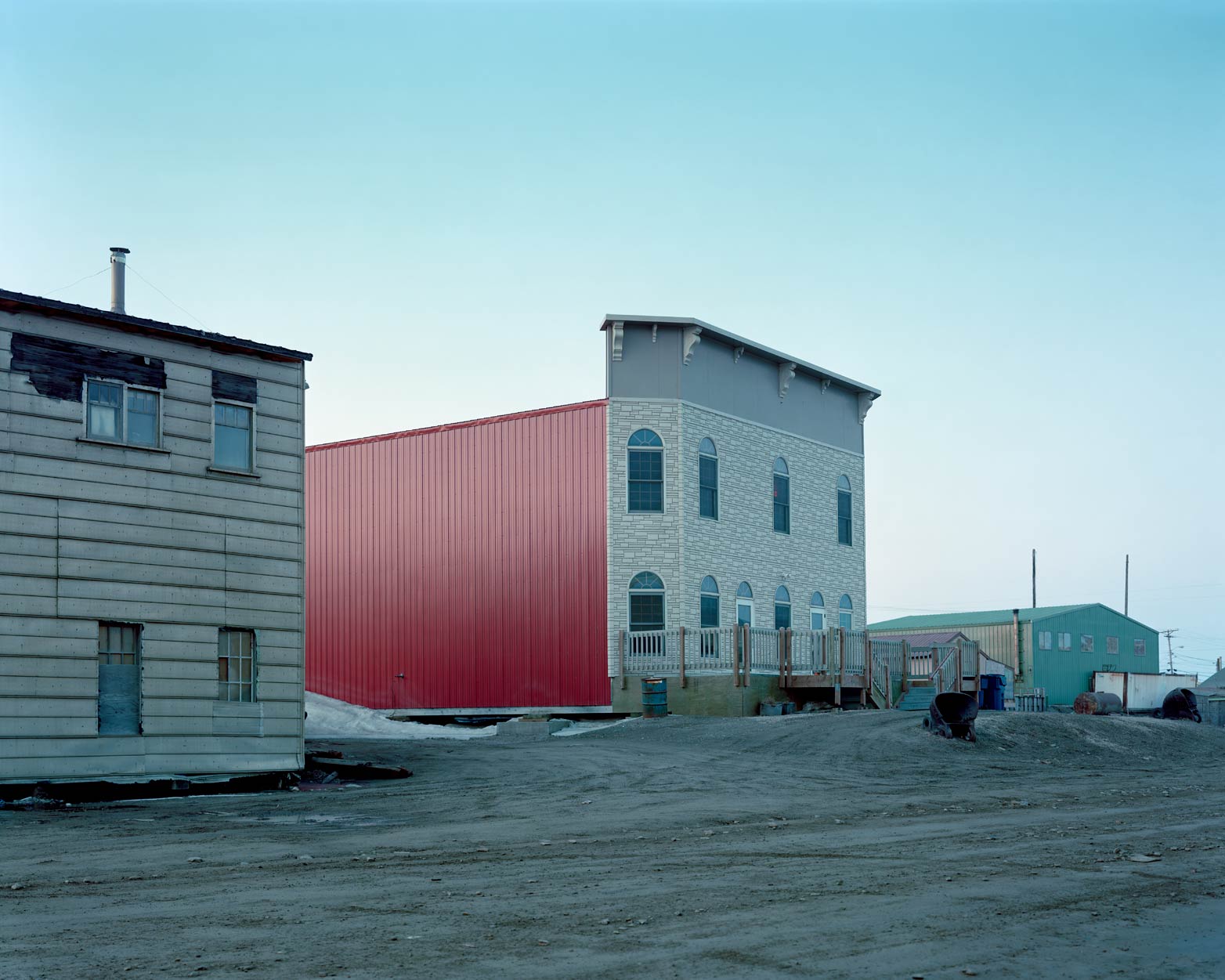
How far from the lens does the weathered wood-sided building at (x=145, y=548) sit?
54.0 ft

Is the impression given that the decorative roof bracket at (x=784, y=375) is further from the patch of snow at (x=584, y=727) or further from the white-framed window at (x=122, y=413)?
the white-framed window at (x=122, y=413)

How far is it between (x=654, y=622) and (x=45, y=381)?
683 inches

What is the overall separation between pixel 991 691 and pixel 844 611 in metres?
5.31

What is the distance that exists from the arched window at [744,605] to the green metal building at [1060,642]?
1117 inches

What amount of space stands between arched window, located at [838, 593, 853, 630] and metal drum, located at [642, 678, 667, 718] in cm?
923

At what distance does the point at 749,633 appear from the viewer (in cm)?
2970

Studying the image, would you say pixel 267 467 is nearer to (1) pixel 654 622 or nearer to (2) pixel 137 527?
(2) pixel 137 527

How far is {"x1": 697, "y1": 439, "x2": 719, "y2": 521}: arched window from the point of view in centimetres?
3212

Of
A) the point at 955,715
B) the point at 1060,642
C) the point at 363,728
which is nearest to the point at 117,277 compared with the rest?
the point at 363,728

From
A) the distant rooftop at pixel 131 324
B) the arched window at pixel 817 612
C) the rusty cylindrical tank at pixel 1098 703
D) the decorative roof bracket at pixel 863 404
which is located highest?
the decorative roof bracket at pixel 863 404

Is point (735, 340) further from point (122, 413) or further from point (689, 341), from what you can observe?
point (122, 413)

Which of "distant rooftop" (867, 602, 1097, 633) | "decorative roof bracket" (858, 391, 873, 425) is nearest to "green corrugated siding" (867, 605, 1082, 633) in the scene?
"distant rooftop" (867, 602, 1097, 633)

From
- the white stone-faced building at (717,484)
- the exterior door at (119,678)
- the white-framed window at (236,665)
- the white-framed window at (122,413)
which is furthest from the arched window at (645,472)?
the exterior door at (119,678)

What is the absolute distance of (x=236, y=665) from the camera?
18.5 metres
